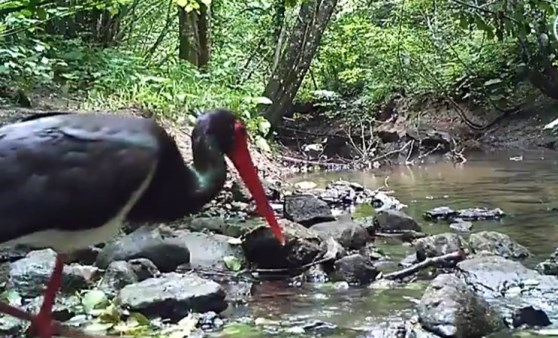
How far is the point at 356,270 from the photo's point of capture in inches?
199

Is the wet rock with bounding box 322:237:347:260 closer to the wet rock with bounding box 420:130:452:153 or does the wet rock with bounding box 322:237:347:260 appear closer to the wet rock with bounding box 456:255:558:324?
the wet rock with bounding box 456:255:558:324

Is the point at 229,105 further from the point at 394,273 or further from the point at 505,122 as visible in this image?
the point at 505,122

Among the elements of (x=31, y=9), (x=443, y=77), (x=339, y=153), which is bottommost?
(x=339, y=153)

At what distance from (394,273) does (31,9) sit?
93.7 inches

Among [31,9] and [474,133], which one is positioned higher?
[31,9]

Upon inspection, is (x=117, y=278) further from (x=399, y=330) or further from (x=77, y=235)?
(x=77, y=235)

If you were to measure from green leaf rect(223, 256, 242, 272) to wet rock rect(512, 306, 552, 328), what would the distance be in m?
1.68

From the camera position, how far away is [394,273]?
16.6ft

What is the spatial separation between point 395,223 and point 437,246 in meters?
1.08

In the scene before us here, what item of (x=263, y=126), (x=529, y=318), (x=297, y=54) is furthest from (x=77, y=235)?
(x=297, y=54)

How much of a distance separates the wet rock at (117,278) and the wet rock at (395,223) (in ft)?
7.67

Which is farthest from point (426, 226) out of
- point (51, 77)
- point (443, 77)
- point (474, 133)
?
point (443, 77)

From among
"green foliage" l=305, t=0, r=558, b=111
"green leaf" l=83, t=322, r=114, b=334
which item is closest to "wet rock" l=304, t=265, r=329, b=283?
"green leaf" l=83, t=322, r=114, b=334

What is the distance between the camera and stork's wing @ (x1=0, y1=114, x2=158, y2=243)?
2.63 m
